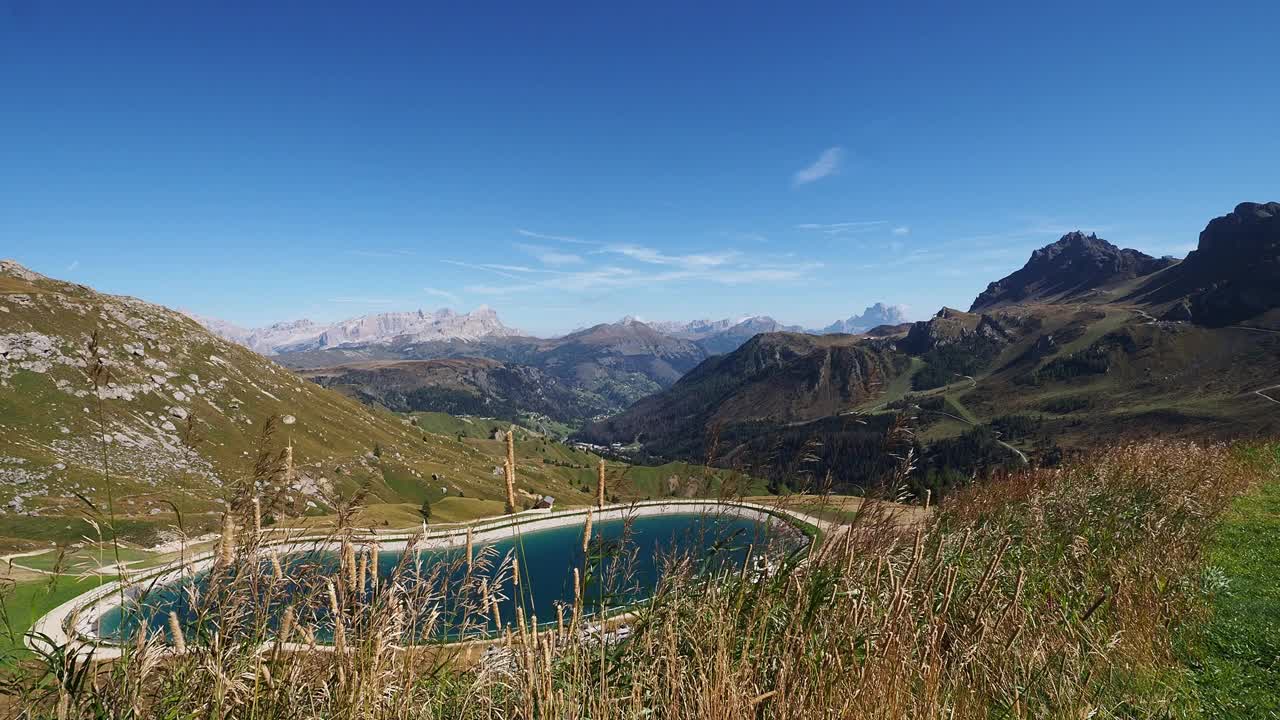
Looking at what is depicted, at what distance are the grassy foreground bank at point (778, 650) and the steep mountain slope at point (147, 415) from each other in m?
72.1

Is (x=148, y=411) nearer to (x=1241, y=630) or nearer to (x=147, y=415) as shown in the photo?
(x=147, y=415)

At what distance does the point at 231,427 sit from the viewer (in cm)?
13850

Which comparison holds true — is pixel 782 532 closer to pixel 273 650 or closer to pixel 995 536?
pixel 995 536

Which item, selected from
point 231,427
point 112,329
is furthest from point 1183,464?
point 112,329

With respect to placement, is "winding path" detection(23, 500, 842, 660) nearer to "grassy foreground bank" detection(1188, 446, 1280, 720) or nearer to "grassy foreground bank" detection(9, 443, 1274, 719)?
"grassy foreground bank" detection(9, 443, 1274, 719)

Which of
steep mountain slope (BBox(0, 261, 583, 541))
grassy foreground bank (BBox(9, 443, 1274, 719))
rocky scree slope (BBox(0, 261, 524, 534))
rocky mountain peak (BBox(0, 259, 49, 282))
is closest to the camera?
grassy foreground bank (BBox(9, 443, 1274, 719))

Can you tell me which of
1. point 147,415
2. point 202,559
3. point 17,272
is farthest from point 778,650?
point 17,272

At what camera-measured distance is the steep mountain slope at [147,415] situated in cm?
9012

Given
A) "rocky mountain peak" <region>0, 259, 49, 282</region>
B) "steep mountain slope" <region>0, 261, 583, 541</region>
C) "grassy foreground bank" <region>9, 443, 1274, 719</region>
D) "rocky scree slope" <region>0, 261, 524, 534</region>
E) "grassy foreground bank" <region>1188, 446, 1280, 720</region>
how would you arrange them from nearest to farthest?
"grassy foreground bank" <region>9, 443, 1274, 719</region> → "grassy foreground bank" <region>1188, 446, 1280, 720</region> → "steep mountain slope" <region>0, 261, 583, 541</region> → "rocky scree slope" <region>0, 261, 524, 534</region> → "rocky mountain peak" <region>0, 259, 49, 282</region>

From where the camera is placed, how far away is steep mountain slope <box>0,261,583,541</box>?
9012 cm

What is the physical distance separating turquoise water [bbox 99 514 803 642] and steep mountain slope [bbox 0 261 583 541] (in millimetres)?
71178

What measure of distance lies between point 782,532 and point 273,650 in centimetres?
460

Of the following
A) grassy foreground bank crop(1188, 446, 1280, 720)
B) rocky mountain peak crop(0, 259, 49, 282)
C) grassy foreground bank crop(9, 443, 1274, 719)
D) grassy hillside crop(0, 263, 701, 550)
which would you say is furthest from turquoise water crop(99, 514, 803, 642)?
rocky mountain peak crop(0, 259, 49, 282)

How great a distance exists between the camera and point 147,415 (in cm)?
12712
